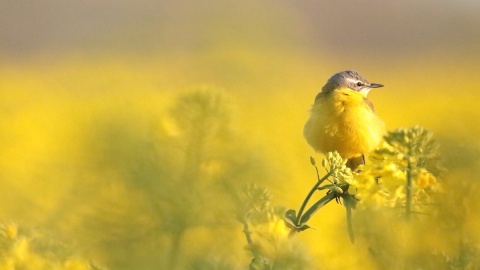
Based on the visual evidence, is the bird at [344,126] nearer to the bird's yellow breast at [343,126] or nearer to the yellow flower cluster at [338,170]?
the bird's yellow breast at [343,126]

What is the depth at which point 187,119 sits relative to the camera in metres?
1.28

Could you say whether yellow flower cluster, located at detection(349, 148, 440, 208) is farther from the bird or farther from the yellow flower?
the bird

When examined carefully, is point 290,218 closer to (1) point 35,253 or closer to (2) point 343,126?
(1) point 35,253

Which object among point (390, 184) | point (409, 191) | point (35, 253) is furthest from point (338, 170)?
point (35, 253)

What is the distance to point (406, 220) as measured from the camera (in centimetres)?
Result: 115

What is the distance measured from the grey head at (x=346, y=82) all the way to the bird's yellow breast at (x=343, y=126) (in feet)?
0.76

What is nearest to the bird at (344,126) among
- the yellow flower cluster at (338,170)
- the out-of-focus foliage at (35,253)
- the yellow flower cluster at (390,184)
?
the yellow flower cluster at (338,170)

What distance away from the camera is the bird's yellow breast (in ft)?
10.7

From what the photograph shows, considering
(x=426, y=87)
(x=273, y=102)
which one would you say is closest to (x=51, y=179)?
(x=273, y=102)

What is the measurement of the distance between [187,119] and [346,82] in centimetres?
289

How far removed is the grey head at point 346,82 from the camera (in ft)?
13.1

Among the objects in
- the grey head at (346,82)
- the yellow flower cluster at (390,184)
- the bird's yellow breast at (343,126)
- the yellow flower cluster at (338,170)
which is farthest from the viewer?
the grey head at (346,82)

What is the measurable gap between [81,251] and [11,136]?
17.6 feet

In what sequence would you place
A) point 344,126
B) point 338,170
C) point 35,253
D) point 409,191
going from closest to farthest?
point 35,253 → point 409,191 → point 338,170 → point 344,126
